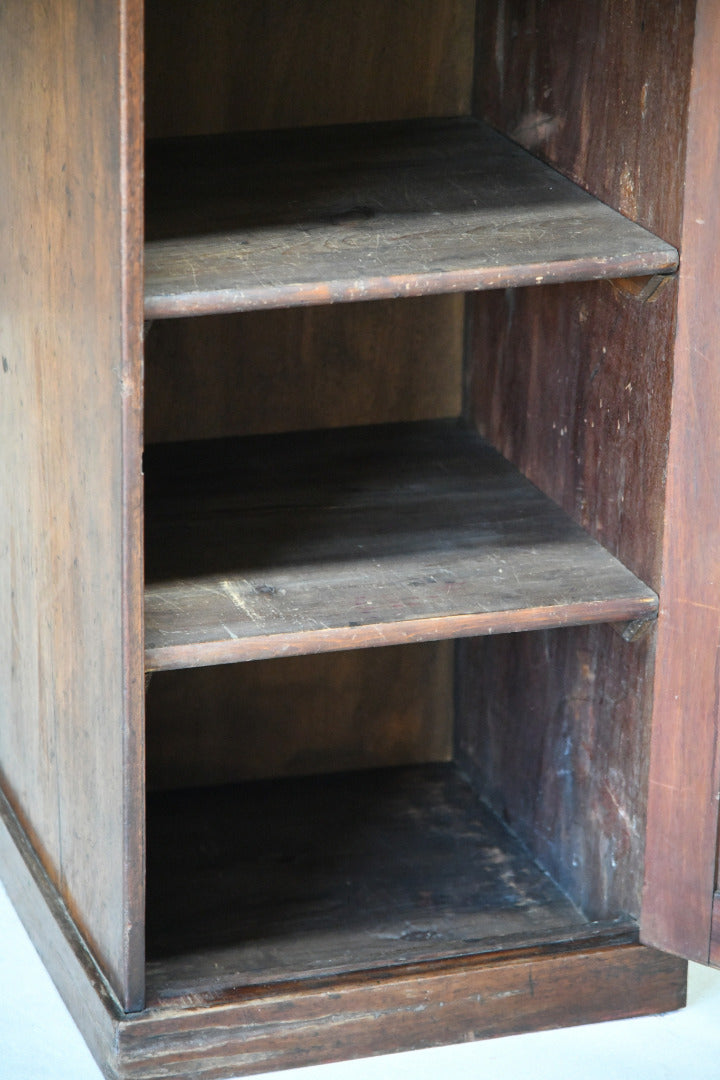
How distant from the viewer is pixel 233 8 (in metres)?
2.13

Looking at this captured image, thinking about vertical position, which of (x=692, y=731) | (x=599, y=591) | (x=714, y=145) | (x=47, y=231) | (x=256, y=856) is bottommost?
(x=256, y=856)

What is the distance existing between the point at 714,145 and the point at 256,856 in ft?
3.45

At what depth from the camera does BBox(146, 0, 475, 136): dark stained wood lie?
6.99 feet

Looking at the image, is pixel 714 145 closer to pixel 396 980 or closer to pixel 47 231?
pixel 47 231

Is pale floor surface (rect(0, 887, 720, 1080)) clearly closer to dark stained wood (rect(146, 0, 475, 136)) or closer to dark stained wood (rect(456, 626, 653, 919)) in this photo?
dark stained wood (rect(456, 626, 653, 919))

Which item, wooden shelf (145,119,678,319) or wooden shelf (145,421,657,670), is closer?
wooden shelf (145,119,678,319)

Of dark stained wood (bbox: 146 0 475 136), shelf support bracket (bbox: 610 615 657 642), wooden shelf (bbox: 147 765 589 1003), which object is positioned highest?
dark stained wood (bbox: 146 0 475 136)

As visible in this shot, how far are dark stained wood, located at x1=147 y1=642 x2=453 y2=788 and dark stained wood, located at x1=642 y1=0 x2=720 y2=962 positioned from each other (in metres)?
0.62

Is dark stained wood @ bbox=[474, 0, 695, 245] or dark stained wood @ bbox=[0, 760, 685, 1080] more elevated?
dark stained wood @ bbox=[474, 0, 695, 245]

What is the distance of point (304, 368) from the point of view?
2.32 metres

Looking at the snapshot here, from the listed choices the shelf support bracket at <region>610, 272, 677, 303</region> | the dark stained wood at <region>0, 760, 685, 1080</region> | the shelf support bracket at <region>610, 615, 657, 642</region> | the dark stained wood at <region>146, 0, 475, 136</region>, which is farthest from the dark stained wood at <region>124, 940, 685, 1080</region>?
the dark stained wood at <region>146, 0, 475, 136</region>

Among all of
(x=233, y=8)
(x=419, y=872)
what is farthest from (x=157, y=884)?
(x=233, y=8)

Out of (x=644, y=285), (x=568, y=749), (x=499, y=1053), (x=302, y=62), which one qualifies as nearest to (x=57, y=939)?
(x=499, y=1053)

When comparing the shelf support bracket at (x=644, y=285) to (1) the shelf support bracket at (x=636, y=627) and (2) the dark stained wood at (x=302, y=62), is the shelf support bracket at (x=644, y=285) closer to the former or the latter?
(1) the shelf support bracket at (x=636, y=627)
